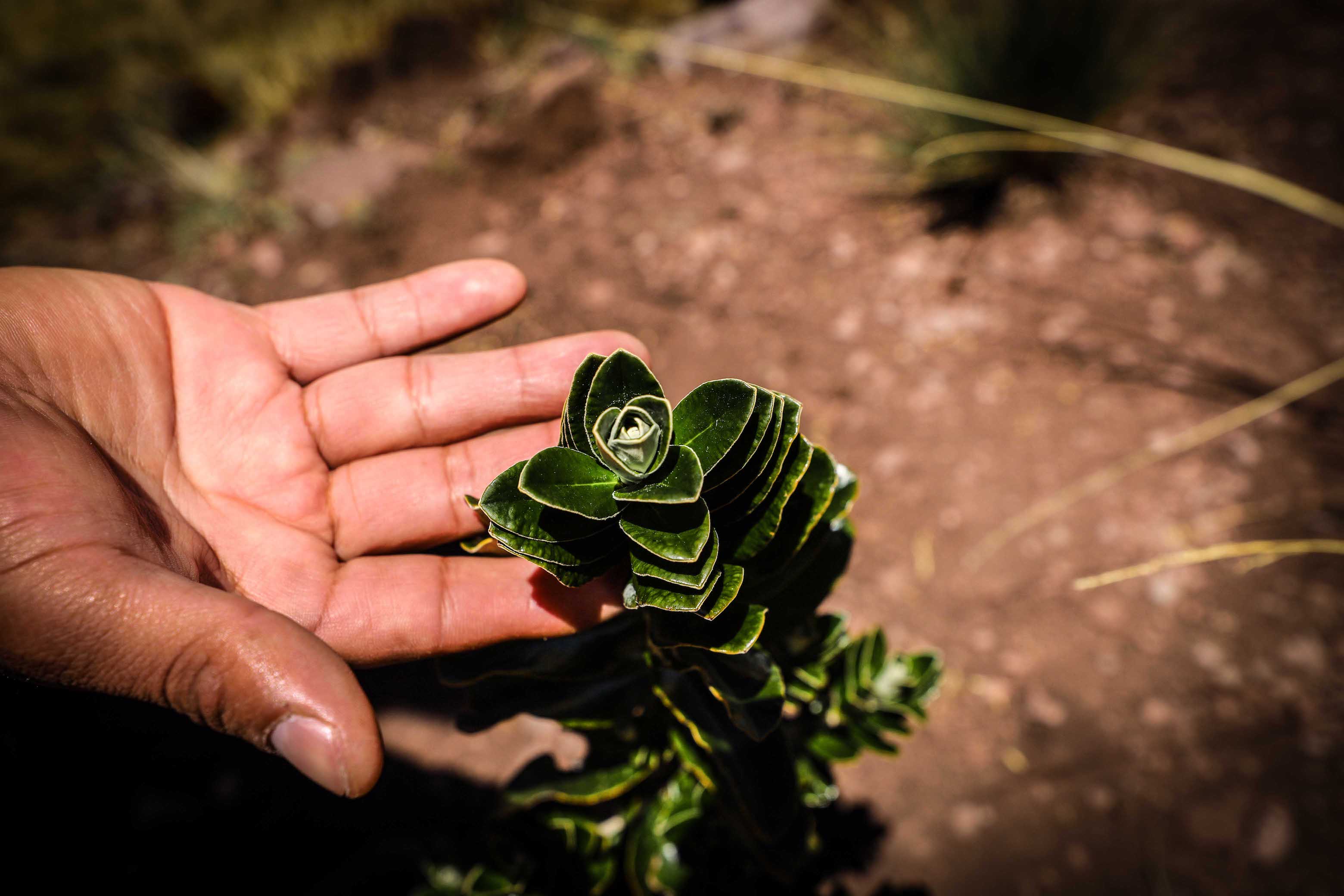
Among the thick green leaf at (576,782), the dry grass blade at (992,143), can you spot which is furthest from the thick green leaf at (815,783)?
the dry grass blade at (992,143)

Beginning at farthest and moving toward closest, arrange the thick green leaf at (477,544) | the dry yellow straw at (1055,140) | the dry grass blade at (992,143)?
1. the dry grass blade at (992,143)
2. the dry yellow straw at (1055,140)
3. the thick green leaf at (477,544)

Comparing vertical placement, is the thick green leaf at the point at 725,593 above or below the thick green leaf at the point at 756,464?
below

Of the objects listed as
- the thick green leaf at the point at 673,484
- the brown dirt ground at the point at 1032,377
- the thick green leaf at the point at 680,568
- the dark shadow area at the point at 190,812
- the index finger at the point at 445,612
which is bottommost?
the dark shadow area at the point at 190,812

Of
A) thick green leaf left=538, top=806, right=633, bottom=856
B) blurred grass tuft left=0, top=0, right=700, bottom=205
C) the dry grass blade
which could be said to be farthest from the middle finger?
blurred grass tuft left=0, top=0, right=700, bottom=205

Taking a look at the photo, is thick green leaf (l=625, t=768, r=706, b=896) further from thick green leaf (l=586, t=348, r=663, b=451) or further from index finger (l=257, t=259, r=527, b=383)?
index finger (l=257, t=259, r=527, b=383)

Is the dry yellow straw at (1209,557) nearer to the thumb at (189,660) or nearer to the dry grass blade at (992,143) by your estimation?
the dry grass blade at (992,143)

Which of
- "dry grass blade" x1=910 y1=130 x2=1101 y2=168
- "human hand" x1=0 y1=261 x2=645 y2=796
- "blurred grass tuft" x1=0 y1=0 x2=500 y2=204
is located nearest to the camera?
"human hand" x1=0 y1=261 x2=645 y2=796
